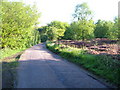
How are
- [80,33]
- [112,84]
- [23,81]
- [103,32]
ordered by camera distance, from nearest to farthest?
[112,84] < [23,81] < [80,33] < [103,32]

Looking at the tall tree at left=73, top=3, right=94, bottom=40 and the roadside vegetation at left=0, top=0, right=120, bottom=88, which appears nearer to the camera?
the roadside vegetation at left=0, top=0, right=120, bottom=88

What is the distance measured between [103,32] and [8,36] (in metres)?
37.5

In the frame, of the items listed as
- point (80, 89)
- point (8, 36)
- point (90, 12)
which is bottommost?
point (80, 89)

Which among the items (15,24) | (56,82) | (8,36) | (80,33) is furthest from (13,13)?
(80,33)

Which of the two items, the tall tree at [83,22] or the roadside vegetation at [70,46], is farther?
the tall tree at [83,22]

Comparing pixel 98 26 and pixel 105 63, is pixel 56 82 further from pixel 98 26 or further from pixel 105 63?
pixel 98 26

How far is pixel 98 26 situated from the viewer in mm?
50719

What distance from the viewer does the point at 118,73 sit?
23.2 ft

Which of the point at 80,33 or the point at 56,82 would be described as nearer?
the point at 56,82

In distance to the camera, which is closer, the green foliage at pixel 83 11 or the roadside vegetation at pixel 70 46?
the roadside vegetation at pixel 70 46

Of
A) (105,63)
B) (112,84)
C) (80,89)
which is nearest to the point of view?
(80,89)

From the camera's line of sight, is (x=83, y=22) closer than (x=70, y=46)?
No

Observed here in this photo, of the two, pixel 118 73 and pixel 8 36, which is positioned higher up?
pixel 8 36

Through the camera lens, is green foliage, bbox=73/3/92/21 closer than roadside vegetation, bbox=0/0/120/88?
No
